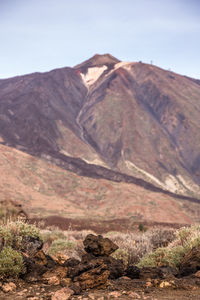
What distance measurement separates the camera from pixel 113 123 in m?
86.6

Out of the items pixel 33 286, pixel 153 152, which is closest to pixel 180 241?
pixel 33 286

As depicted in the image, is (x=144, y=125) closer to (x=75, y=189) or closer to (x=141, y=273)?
(x=75, y=189)

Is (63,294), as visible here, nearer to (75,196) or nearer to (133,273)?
(133,273)

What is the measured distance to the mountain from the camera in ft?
228

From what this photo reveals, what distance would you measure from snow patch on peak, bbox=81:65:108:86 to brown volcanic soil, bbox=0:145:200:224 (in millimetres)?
61477

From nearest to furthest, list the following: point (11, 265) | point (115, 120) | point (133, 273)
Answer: point (11, 265) < point (133, 273) < point (115, 120)

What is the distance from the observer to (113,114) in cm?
8838

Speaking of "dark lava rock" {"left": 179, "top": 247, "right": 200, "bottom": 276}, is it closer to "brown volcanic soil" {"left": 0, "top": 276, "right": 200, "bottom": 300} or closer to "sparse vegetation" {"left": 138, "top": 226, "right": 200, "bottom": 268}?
"sparse vegetation" {"left": 138, "top": 226, "right": 200, "bottom": 268}

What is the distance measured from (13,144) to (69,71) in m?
53.6

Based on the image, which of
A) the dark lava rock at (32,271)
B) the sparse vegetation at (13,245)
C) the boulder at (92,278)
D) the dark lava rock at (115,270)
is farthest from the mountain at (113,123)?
the boulder at (92,278)

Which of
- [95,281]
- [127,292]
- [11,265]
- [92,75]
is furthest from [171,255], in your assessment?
[92,75]

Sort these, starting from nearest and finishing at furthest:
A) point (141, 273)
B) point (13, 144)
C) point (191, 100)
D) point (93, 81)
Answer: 1. point (141, 273)
2. point (13, 144)
3. point (191, 100)
4. point (93, 81)

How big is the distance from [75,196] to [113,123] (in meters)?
38.4

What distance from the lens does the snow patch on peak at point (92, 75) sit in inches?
4479
